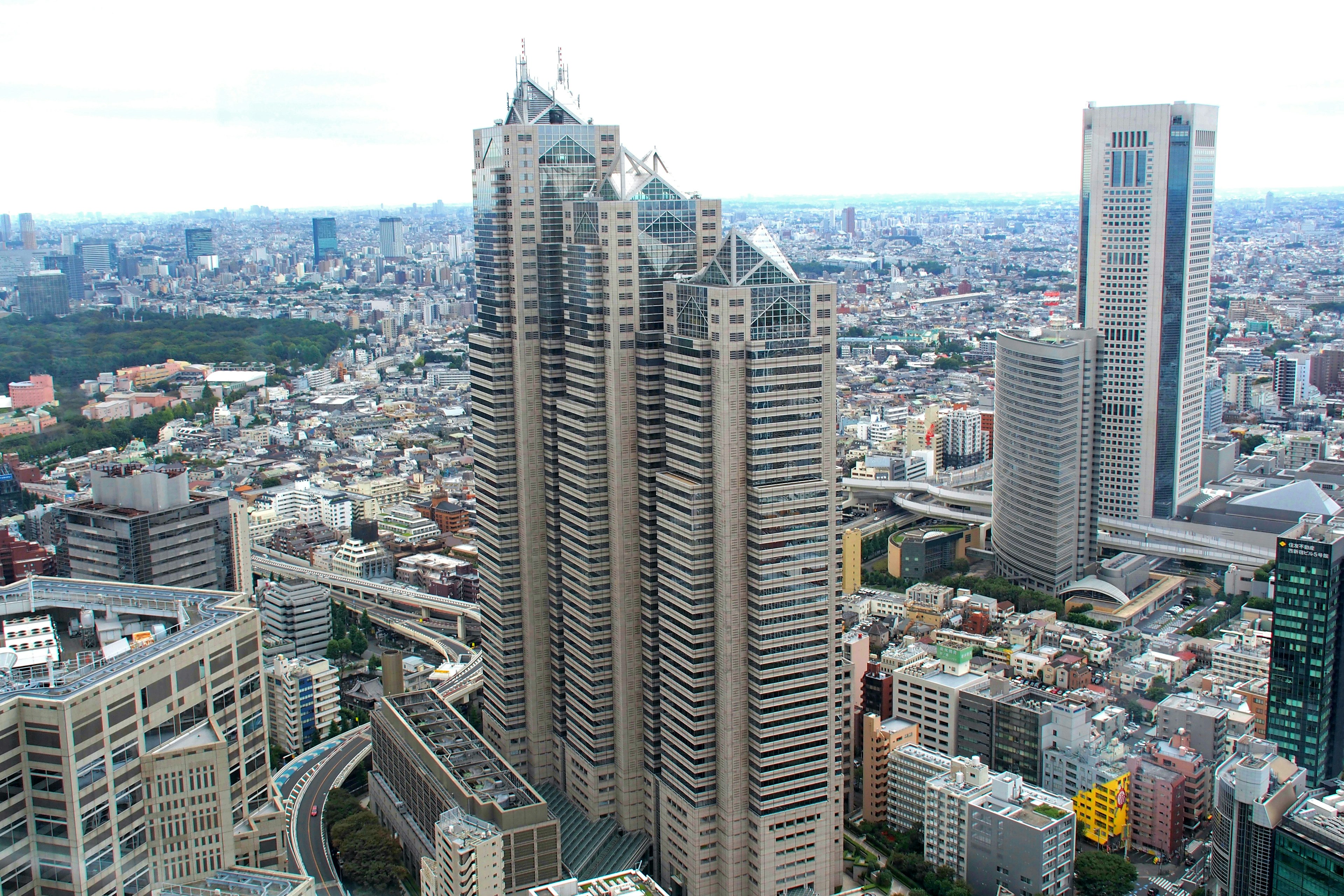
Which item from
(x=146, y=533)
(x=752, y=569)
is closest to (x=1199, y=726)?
(x=752, y=569)

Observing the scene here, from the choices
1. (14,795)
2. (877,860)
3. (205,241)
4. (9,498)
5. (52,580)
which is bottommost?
(877,860)

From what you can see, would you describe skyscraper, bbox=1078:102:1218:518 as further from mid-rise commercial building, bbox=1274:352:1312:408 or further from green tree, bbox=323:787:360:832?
green tree, bbox=323:787:360:832

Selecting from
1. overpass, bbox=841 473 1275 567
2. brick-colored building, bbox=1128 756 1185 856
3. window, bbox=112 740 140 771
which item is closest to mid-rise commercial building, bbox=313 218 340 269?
overpass, bbox=841 473 1275 567

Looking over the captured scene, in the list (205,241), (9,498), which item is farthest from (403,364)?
(9,498)

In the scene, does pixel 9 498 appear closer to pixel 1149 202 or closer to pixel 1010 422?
pixel 1010 422

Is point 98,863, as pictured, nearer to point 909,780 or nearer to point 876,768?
point 909,780

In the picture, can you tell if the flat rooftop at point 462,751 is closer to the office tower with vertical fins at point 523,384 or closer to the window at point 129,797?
the office tower with vertical fins at point 523,384
